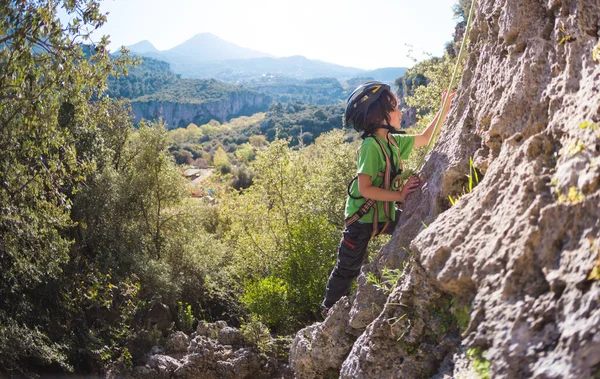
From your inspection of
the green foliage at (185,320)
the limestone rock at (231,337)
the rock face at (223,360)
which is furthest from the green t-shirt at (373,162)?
the green foliage at (185,320)

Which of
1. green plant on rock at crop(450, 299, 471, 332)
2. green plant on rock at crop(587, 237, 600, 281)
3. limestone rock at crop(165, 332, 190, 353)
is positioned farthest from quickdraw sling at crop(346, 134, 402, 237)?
limestone rock at crop(165, 332, 190, 353)

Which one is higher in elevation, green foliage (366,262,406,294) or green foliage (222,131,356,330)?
green foliage (366,262,406,294)

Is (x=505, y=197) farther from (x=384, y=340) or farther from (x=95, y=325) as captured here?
(x=95, y=325)

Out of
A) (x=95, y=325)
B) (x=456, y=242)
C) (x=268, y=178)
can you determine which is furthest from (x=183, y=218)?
(x=456, y=242)

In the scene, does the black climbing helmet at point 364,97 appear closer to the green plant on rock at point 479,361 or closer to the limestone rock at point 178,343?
the green plant on rock at point 479,361

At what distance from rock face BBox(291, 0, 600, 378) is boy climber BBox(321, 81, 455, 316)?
1.03 feet

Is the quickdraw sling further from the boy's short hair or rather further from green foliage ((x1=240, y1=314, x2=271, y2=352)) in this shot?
green foliage ((x1=240, y1=314, x2=271, y2=352))

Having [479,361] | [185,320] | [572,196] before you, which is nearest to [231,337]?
[185,320]

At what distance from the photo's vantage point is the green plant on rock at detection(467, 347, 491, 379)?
2.27 meters

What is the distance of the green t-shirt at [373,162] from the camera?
4.19 meters

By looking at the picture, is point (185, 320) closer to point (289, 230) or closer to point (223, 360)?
point (289, 230)

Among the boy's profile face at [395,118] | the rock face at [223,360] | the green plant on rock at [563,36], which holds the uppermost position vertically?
the green plant on rock at [563,36]

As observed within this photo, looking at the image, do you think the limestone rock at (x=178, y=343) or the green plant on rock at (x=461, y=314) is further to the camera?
the limestone rock at (x=178, y=343)

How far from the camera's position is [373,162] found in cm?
420
